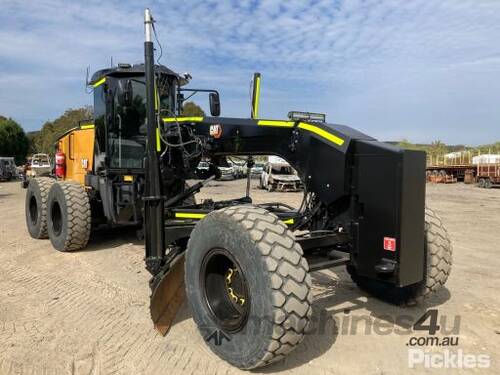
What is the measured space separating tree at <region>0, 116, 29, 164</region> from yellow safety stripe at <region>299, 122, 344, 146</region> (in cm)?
5277

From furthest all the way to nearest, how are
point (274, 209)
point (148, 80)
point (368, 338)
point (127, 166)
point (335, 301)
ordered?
1. point (127, 166)
2. point (274, 209)
3. point (335, 301)
4. point (148, 80)
5. point (368, 338)

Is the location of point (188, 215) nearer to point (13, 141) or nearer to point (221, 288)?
point (221, 288)

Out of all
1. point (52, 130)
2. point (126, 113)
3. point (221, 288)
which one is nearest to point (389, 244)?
point (221, 288)

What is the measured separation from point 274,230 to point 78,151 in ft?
21.4

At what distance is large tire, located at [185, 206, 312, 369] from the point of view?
3219 mm

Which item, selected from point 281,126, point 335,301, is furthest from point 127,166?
point 335,301

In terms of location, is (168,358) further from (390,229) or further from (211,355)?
(390,229)

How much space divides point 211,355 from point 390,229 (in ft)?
5.68

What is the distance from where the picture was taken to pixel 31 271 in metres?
6.46

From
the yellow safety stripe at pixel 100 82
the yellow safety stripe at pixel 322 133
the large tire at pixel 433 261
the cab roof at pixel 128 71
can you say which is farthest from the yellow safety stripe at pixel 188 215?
the yellow safety stripe at pixel 100 82

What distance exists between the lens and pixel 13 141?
51.5m

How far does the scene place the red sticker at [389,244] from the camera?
3.64m

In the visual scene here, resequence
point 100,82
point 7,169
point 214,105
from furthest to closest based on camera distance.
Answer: point 7,169 < point 100,82 < point 214,105
